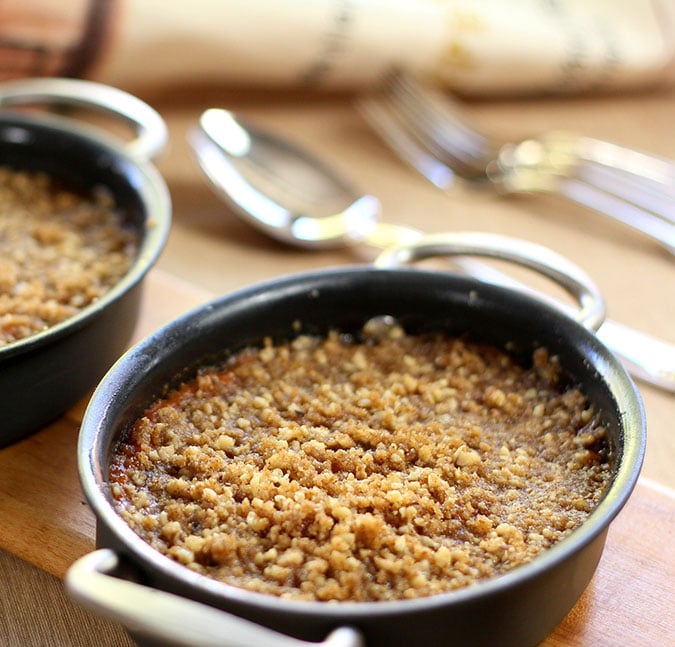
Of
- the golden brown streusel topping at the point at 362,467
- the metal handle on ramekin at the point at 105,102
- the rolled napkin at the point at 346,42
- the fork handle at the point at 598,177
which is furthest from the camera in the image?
the rolled napkin at the point at 346,42

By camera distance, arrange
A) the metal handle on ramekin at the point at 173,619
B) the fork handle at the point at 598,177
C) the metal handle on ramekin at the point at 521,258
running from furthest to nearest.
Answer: the fork handle at the point at 598,177 → the metal handle on ramekin at the point at 521,258 → the metal handle on ramekin at the point at 173,619

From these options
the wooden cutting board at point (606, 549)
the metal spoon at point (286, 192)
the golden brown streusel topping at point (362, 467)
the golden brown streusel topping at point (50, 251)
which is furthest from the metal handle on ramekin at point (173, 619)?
the metal spoon at point (286, 192)

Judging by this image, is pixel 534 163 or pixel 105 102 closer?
pixel 105 102

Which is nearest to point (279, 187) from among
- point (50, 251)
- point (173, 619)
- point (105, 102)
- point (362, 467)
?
point (105, 102)

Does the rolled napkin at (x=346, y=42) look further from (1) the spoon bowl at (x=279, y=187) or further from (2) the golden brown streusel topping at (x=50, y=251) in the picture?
(2) the golden brown streusel topping at (x=50, y=251)

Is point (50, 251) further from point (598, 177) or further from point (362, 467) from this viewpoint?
point (598, 177)

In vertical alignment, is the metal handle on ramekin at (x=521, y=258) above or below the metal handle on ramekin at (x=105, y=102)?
above

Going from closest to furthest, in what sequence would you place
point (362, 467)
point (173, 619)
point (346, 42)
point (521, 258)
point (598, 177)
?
point (173, 619) → point (362, 467) → point (521, 258) → point (598, 177) → point (346, 42)

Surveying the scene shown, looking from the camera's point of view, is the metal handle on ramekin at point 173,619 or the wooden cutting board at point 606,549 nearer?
the metal handle on ramekin at point 173,619
